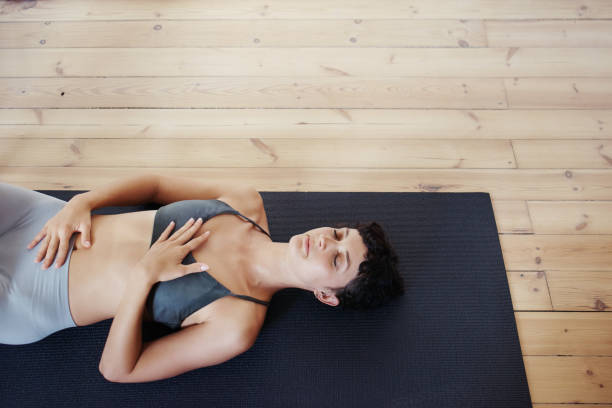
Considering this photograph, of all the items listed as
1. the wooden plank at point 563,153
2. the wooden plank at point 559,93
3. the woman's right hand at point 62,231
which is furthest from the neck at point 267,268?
the wooden plank at point 559,93

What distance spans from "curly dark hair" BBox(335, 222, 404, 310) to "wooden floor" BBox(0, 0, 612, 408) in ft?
1.97

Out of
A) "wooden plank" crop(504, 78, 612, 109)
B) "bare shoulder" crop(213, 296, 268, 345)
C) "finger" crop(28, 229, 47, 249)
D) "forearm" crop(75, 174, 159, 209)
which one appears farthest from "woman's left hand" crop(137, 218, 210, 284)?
"wooden plank" crop(504, 78, 612, 109)

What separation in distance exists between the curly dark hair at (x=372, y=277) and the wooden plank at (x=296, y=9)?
1.71 meters

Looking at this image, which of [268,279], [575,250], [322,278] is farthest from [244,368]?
[575,250]

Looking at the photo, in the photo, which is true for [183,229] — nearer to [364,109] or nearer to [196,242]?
[196,242]

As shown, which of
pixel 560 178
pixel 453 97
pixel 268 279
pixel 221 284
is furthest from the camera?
pixel 453 97

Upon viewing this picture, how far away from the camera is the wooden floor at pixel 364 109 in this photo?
6.74 ft

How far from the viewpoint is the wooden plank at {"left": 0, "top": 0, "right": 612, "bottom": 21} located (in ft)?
8.77

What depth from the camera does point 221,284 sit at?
151cm

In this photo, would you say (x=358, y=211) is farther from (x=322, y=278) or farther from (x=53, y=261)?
(x=53, y=261)

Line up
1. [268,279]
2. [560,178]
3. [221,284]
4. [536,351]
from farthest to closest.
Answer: [560,178] < [536,351] < [268,279] < [221,284]

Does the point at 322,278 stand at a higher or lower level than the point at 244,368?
higher

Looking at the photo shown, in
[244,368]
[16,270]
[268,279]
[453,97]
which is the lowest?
[244,368]

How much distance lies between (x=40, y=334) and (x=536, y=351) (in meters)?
2.07
